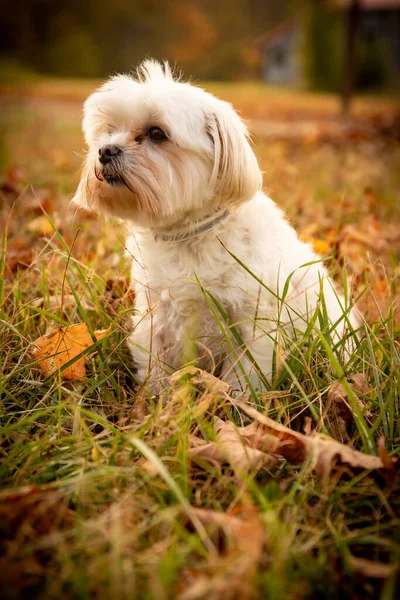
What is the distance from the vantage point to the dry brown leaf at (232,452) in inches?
59.7

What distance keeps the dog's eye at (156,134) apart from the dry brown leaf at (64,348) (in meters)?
0.84

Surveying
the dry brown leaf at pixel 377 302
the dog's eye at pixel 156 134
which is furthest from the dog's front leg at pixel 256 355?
the dog's eye at pixel 156 134

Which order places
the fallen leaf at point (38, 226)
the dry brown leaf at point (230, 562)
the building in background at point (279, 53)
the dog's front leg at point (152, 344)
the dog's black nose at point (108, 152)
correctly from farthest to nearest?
the building in background at point (279, 53), the fallen leaf at point (38, 226), the dog's front leg at point (152, 344), the dog's black nose at point (108, 152), the dry brown leaf at point (230, 562)

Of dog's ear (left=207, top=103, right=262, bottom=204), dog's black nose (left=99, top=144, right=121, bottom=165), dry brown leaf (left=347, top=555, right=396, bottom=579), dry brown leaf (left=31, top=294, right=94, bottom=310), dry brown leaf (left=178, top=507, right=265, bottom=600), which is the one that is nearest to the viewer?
dry brown leaf (left=178, top=507, right=265, bottom=600)

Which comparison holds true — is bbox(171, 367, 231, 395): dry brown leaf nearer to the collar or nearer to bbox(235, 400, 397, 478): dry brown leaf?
bbox(235, 400, 397, 478): dry brown leaf

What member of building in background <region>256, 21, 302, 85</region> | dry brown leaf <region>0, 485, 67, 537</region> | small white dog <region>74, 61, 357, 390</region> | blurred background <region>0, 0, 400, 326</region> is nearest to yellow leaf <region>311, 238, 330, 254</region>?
blurred background <region>0, 0, 400, 326</region>

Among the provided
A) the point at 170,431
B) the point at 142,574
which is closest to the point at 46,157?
the point at 170,431

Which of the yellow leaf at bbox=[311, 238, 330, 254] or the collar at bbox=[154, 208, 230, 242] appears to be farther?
the yellow leaf at bbox=[311, 238, 330, 254]

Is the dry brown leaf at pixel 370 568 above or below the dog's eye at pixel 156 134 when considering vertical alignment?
below

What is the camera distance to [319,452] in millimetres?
1545

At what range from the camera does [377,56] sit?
1244 inches

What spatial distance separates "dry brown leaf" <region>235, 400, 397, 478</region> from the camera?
1503mm

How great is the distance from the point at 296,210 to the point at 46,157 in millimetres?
4661

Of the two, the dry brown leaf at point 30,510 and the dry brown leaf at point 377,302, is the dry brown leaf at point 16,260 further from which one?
the dry brown leaf at point 377,302
